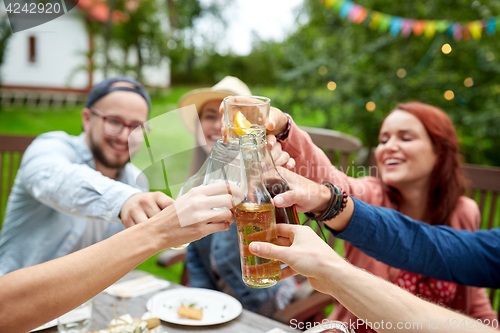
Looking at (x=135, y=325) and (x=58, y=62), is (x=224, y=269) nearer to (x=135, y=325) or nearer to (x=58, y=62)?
(x=135, y=325)

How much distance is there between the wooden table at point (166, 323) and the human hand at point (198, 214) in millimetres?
460

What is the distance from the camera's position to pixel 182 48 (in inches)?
351

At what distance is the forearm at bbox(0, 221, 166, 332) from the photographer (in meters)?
0.85

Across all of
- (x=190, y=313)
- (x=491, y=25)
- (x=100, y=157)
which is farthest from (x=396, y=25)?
(x=190, y=313)

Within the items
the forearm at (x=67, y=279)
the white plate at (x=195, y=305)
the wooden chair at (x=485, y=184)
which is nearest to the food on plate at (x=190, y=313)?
the white plate at (x=195, y=305)

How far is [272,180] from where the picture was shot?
0.87 metres

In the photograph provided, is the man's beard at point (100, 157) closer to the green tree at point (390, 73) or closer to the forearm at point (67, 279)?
the forearm at point (67, 279)

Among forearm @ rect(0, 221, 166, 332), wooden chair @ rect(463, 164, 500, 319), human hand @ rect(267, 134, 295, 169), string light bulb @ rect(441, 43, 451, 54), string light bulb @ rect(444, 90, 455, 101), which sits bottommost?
wooden chair @ rect(463, 164, 500, 319)

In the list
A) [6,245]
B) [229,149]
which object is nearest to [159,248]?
[229,149]

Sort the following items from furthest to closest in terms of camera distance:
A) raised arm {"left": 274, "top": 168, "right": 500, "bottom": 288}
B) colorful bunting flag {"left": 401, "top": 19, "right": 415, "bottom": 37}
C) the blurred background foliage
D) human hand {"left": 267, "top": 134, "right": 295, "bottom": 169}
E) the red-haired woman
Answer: the blurred background foliage < colorful bunting flag {"left": 401, "top": 19, "right": 415, "bottom": 37} < the red-haired woman < raised arm {"left": 274, "top": 168, "right": 500, "bottom": 288} < human hand {"left": 267, "top": 134, "right": 295, "bottom": 169}

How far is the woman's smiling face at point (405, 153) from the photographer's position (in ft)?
5.70

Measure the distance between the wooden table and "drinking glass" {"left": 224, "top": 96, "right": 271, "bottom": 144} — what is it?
0.68 m

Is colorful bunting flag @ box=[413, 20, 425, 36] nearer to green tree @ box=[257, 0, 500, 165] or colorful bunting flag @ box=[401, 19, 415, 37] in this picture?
colorful bunting flag @ box=[401, 19, 415, 37]

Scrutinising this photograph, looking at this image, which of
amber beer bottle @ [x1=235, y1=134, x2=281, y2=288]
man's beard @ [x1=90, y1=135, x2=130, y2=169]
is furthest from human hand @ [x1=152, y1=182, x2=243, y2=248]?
man's beard @ [x1=90, y1=135, x2=130, y2=169]
